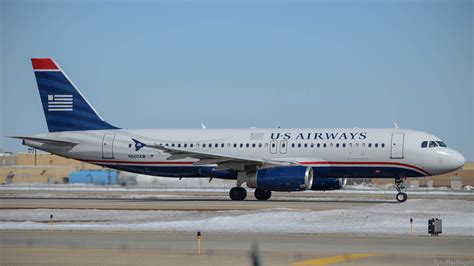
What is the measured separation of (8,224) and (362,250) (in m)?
A: 15.8

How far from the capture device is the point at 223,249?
2261 centimetres

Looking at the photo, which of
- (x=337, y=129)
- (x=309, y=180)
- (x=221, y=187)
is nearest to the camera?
(x=309, y=180)

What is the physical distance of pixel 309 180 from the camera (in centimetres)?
4425

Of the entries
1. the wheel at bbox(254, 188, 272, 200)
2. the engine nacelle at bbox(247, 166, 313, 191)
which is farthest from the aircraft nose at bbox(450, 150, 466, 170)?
the wheel at bbox(254, 188, 272, 200)

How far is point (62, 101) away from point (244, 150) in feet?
41.3

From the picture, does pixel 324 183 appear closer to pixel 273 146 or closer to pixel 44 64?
pixel 273 146

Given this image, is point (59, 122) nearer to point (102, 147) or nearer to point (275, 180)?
point (102, 147)

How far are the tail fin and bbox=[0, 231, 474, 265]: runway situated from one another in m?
25.4

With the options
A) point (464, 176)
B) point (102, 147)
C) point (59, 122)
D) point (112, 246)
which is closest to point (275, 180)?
point (102, 147)

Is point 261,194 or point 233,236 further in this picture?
point 261,194

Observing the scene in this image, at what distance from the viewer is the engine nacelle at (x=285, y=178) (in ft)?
144

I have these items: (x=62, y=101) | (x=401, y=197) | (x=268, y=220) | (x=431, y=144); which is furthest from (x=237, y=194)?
(x=268, y=220)

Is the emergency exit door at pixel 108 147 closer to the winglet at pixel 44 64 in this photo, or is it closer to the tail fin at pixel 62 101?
the tail fin at pixel 62 101

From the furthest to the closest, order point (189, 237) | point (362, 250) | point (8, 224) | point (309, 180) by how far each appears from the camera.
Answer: point (309, 180)
point (8, 224)
point (189, 237)
point (362, 250)
